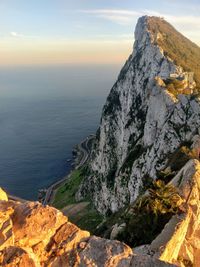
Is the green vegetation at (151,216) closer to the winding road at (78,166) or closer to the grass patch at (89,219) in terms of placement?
the grass patch at (89,219)

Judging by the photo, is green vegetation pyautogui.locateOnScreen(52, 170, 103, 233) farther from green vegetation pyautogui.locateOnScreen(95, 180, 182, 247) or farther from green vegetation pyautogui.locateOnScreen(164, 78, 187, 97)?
green vegetation pyautogui.locateOnScreen(95, 180, 182, 247)

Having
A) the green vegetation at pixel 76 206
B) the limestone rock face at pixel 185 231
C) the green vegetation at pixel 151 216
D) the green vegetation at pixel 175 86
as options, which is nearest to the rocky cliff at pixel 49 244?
the limestone rock face at pixel 185 231

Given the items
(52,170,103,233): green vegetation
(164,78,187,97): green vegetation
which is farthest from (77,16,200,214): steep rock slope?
(52,170,103,233): green vegetation

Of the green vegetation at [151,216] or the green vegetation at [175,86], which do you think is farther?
the green vegetation at [175,86]

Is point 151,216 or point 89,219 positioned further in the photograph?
point 89,219

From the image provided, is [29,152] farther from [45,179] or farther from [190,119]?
[190,119]

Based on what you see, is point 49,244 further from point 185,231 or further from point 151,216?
point 185,231

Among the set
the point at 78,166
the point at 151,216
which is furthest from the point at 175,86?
the point at 78,166
